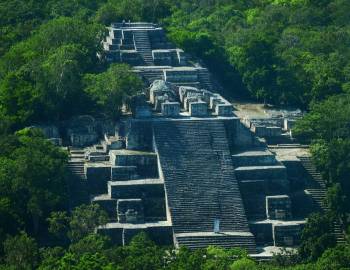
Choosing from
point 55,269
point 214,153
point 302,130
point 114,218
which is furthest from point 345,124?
point 55,269

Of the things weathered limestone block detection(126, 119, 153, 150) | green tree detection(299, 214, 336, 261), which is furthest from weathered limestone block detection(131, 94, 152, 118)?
green tree detection(299, 214, 336, 261)

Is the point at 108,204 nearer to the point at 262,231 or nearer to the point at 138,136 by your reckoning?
the point at 138,136

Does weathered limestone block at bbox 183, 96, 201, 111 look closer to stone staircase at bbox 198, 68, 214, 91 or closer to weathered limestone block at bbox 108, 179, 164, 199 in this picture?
stone staircase at bbox 198, 68, 214, 91

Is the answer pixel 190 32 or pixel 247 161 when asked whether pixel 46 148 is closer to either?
pixel 247 161

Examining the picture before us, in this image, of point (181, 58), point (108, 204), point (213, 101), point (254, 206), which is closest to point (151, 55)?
point (181, 58)

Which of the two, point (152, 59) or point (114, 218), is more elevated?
point (152, 59)

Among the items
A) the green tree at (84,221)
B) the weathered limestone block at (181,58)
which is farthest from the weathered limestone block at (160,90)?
the green tree at (84,221)
